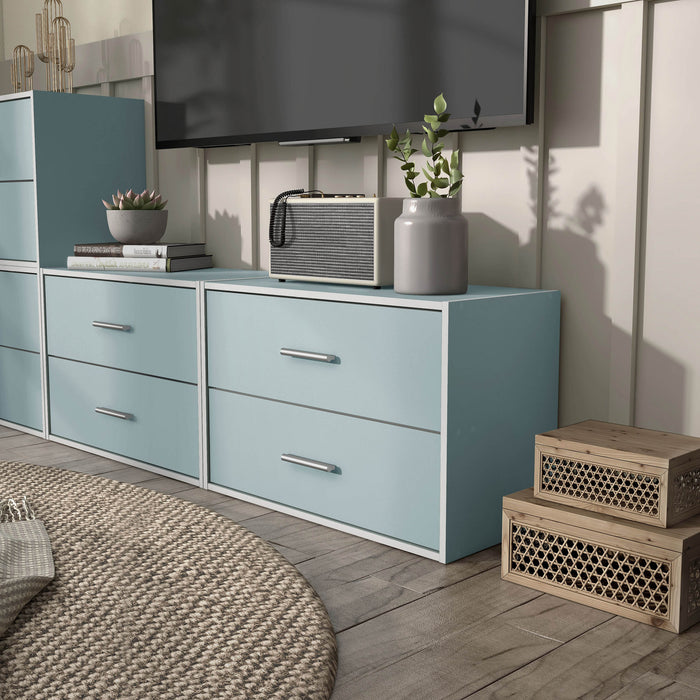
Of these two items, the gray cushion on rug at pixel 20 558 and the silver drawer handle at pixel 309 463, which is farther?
the silver drawer handle at pixel 309 463

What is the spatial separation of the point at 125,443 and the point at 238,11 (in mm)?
1295

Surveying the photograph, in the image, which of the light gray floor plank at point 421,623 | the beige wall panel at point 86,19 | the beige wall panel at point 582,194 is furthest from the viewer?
the beige wall panel at point 86,19

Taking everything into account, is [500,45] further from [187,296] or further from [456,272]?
[187,296]

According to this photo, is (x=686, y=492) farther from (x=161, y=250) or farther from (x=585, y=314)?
(x=161, y=250)

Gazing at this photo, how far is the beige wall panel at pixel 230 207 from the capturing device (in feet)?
9.36

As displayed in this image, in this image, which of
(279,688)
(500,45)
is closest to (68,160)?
(500,45)

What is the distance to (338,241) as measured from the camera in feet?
7.09

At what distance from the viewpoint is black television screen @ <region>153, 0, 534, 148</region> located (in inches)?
80.1

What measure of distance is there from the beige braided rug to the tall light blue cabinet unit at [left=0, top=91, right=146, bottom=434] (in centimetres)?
100

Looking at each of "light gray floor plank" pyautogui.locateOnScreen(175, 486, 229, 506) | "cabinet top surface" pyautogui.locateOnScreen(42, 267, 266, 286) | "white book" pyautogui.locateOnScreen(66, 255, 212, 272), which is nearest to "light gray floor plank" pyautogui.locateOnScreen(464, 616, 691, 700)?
"light gray floor plank" pyautogui.locateOnScreen(175, 486, 229, 506)

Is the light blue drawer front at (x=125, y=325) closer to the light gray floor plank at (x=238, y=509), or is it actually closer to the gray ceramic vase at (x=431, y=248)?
the light gray floor plank at (x=238, y=509)

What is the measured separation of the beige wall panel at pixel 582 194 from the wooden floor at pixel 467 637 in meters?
0.46

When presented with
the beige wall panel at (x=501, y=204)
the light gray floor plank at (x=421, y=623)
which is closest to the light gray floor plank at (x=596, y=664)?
the light gray floor plank at (x=421, y=623)

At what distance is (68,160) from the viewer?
2926 millimetres
